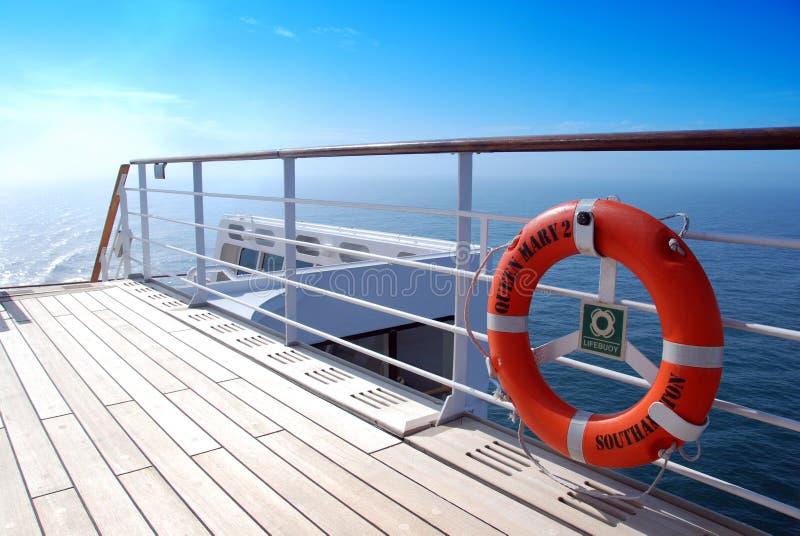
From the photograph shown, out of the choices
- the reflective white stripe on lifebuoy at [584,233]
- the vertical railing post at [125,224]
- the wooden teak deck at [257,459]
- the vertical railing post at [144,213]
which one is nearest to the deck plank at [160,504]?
the wooden teak deck at [257,459]

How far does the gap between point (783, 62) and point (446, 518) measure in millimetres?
116092

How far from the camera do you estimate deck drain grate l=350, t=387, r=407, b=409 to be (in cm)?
173

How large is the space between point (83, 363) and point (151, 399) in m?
0.56

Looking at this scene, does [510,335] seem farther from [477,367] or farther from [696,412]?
[477,367]

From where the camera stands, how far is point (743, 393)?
8914mm

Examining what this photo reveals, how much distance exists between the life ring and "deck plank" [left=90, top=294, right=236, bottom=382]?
122 cm

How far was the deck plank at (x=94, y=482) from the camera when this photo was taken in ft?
3.69

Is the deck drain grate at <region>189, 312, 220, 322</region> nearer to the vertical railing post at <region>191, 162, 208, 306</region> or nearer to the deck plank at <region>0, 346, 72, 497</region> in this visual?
the vertical railing post at <region>191, 162, 208, 306</region>

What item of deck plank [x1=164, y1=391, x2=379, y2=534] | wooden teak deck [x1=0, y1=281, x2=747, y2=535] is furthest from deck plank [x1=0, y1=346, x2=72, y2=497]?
deck plank [x1=164, y1=391, x2=379, y2=534]

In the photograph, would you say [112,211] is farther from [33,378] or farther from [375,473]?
[375,473]

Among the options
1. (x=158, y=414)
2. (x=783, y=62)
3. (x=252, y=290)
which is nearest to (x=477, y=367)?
(x=252, y=290)

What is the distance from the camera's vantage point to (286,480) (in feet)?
4.25

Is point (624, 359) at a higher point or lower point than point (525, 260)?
lower

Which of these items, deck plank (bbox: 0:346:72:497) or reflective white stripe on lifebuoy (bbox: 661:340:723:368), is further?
deck plank (bbox: 0:346:72:497)
